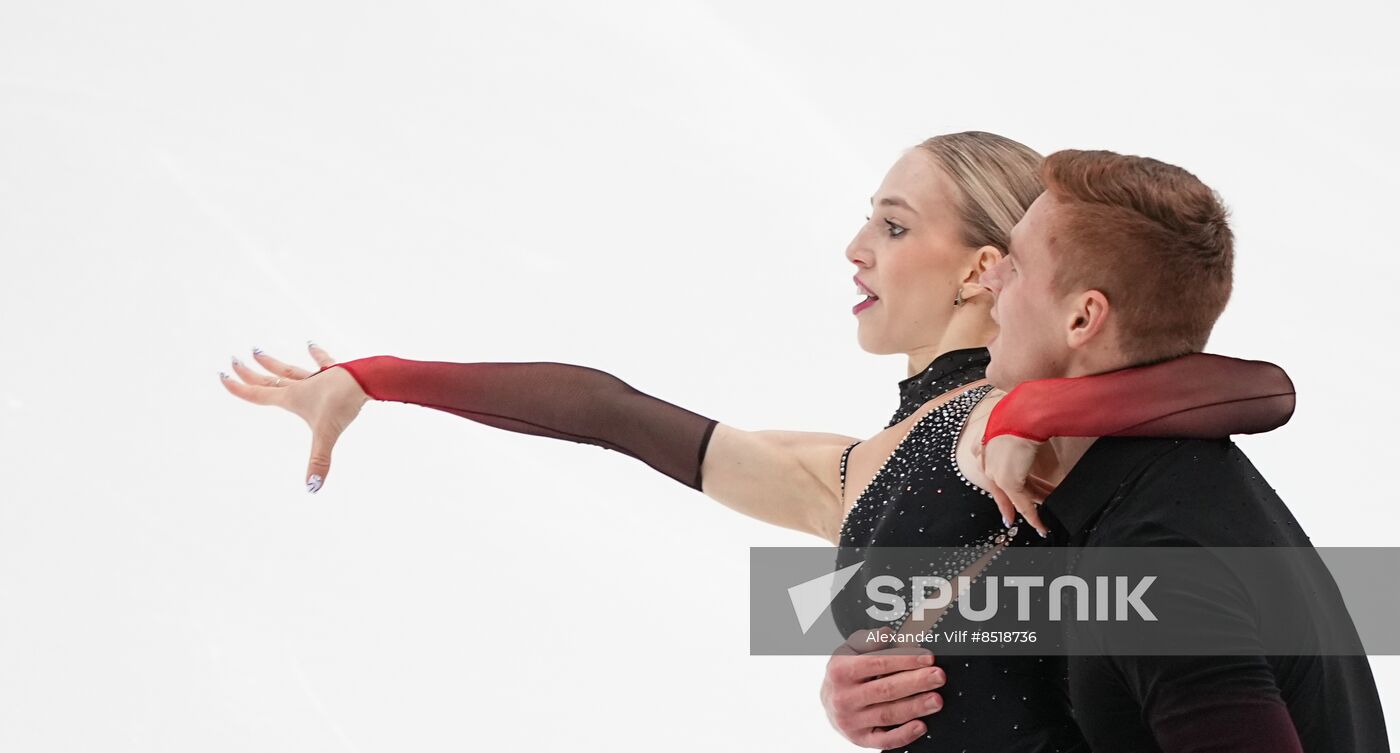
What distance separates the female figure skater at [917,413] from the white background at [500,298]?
1647mm

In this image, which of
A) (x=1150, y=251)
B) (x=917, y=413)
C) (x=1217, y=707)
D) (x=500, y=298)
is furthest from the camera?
(x=500, y=298)

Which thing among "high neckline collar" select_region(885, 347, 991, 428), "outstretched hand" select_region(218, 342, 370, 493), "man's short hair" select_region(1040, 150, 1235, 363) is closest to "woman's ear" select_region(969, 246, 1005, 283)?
"high neckline collar" select_region(885, 347, 991, 428)

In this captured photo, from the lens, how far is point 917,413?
8.48 feet

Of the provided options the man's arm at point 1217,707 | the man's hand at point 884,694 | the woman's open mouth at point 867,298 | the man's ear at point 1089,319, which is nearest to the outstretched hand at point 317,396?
the woman's open mouth at point 867,298

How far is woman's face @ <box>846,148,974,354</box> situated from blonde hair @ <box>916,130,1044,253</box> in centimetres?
2

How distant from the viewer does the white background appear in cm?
457

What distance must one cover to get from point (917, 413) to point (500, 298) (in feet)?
10.1

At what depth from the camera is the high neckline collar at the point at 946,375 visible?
2.59 metres

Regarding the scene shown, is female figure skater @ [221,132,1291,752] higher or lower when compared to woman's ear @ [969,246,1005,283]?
lower

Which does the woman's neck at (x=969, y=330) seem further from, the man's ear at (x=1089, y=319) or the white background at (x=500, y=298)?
the white background at (x=500, y=298)

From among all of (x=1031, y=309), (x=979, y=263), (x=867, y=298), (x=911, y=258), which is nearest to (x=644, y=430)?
(x=867, y=298)

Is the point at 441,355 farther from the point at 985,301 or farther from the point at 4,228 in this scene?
the point at 985,301

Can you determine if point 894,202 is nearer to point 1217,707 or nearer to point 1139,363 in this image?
point 1139,363

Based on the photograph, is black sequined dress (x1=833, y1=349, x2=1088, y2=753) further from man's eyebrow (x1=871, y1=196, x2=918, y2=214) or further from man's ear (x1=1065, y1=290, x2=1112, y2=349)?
man's ear (x1=1065, y1=290, x2=1112, y2=349)
